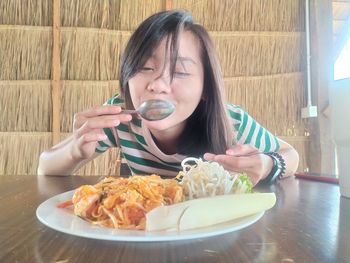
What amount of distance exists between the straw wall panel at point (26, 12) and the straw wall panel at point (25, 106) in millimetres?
427

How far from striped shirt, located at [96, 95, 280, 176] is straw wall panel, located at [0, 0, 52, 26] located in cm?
159

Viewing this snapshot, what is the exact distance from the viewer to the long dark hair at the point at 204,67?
0.98 metres

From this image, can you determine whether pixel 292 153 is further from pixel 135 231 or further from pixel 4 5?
pixel 4 5

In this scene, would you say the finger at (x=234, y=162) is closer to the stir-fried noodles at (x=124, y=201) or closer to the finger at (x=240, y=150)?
the finger at (x=240, y=150)

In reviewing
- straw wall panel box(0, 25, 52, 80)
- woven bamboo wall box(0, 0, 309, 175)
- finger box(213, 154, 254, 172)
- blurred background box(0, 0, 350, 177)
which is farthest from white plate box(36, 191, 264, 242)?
straw wall panel box(0, 25, 52, 80)

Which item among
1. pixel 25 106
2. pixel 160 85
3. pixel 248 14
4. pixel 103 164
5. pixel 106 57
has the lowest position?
pixel 103 164

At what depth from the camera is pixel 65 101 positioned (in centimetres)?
251

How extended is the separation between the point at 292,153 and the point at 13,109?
2.07 meters

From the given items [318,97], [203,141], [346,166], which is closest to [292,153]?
[203,141]

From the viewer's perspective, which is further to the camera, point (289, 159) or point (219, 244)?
point (289, 159)

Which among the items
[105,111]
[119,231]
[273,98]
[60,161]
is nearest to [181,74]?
[105,111]

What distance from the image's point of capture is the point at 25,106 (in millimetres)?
2520

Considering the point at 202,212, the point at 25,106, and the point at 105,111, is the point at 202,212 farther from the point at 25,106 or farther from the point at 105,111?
the point at 25,106

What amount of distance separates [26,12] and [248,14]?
5.13ft
